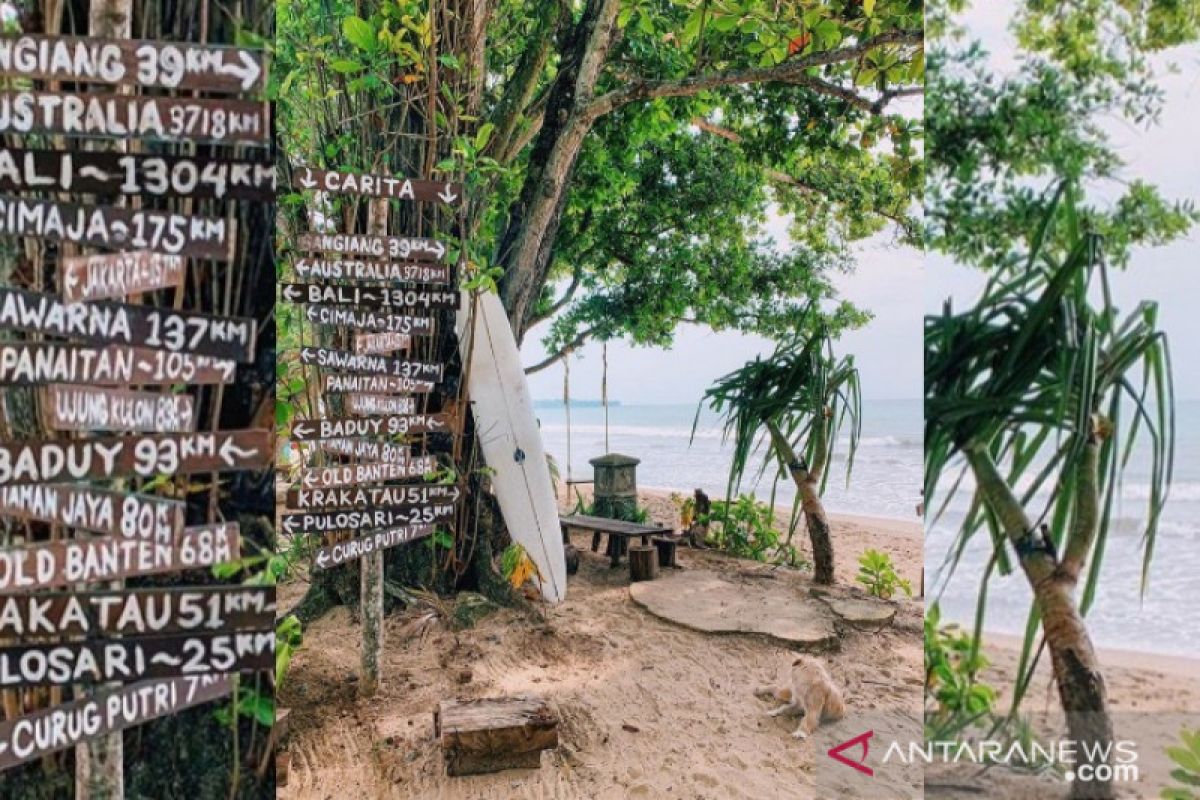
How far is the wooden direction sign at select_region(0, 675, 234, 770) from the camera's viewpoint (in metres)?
0.94

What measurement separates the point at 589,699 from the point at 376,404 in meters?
1.42

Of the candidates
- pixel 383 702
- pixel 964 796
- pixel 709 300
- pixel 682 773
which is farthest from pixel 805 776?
pixel 709 300

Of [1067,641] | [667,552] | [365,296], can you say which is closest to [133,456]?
[1067,641]

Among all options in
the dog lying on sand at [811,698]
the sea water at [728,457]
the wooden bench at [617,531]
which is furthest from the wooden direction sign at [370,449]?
the sea water at [728,457]

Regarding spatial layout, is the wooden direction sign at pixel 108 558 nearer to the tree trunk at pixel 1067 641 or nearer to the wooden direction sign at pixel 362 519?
the tree trunk at pixel 1067 641

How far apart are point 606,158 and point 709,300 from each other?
175 centimetres

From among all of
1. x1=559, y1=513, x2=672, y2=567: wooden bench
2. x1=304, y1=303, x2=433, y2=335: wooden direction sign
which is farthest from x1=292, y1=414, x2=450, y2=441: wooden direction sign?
x1=559, y1=513, x2=672, y2=567: wooden bench

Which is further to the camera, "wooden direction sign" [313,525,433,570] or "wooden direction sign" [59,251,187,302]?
"wooden direction sign" [313,525,433,570]

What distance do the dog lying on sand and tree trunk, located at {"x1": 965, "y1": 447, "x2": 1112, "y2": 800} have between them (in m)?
2.17

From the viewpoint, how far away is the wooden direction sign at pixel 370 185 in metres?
2.17

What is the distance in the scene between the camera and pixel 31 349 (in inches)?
36.4

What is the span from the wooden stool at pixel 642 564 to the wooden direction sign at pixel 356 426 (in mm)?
2472

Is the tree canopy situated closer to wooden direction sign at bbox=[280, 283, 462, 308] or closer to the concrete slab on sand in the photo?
wooden direction sign at bbox=[280, 283, 462, 308]

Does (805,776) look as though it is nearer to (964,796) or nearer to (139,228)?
(964,796)
